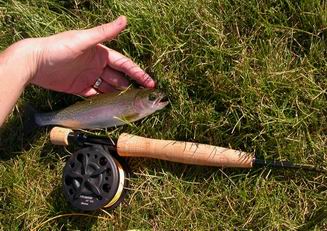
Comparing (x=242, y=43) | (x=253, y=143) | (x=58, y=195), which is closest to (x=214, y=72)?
(x=242, y=43)

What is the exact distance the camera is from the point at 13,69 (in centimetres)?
286

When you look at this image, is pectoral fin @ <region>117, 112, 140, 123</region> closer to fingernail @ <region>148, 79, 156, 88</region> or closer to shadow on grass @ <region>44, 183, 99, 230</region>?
fingernail @ <region>148, 79, 156, 88</region>

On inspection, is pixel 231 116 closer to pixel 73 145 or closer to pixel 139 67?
pixel 139 67

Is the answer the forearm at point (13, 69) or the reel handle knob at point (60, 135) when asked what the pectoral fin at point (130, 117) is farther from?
the forearm at point (13, 69)

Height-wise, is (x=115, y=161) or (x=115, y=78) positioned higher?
(x=115, y=78)

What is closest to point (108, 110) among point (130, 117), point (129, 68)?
point (130, 117)

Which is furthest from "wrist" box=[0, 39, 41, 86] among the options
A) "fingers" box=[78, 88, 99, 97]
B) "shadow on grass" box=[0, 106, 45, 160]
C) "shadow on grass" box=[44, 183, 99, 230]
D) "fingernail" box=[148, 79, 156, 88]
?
"shadow on grass" box=[44, 183, 99, 230]

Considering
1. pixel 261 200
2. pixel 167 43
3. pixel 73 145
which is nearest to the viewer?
pixel 261 200

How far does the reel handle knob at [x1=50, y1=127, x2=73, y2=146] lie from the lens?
3.02 metres

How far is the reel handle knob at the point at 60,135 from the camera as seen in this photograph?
3.02 m

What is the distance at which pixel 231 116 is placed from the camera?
9.30 feet

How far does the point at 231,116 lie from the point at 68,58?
3.12 feet

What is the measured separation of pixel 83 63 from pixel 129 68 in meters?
0.28

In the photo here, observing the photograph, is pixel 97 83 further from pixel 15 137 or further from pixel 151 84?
pixel 15 137
